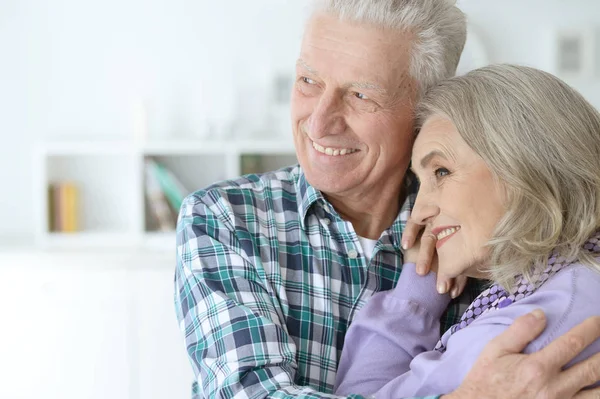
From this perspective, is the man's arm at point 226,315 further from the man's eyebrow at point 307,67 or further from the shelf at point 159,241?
the shelf at point 159,241

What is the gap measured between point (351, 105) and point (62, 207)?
286 centimetres

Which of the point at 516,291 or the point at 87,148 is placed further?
the point at 87,148

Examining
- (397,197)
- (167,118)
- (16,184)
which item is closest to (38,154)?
(16,184)

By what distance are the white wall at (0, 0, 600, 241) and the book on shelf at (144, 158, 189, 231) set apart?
1.25 feet

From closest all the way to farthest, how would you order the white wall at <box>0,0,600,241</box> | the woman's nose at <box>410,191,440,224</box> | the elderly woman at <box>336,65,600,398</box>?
the elderly woman at <box>336,65,600,398</box>, the woman's nose at <box>410,191,440,224</box>, the white wall at <box>0,0,600,241</box>

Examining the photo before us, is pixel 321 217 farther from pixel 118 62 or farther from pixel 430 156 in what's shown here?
pixel 118 62

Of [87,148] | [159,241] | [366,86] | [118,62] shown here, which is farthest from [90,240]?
[366,86]

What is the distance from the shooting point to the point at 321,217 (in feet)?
5.70

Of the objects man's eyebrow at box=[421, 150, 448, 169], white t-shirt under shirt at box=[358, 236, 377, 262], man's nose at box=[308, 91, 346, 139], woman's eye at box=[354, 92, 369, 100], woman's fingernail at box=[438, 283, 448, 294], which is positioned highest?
woman's eye at box=[354, 92, 369, 100]

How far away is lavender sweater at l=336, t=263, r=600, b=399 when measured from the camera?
1252 millimetres

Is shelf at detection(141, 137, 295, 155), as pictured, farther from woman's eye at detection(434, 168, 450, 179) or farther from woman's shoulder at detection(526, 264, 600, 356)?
woman's shoulder at detection(526, 264, 600, 356)

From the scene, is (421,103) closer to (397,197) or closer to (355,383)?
(397,197)

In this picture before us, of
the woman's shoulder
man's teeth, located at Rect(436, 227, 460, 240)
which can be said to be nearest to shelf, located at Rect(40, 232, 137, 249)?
man's teeth, located at Rect(436, 227, 460, 240)

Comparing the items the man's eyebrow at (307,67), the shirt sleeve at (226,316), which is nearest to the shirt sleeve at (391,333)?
the shirt sleeve at (226,316)
